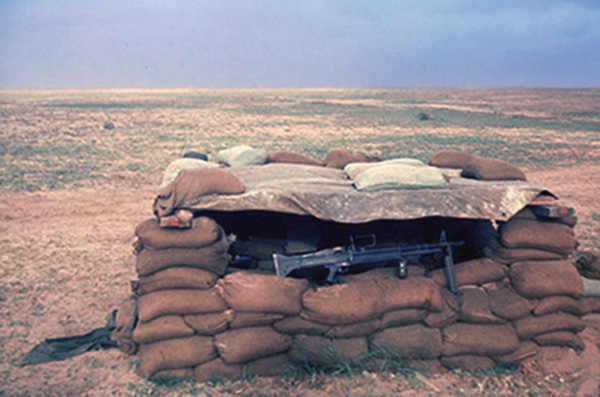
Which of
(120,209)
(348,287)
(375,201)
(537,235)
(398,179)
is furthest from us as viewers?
(120,209)

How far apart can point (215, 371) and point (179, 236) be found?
1.43 m

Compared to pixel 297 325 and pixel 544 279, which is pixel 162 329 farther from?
pixel 544 279

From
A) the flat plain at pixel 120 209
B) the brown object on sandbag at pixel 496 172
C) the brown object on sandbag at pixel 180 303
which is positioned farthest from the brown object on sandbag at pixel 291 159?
the brown object on sandbag at pixel 180 303

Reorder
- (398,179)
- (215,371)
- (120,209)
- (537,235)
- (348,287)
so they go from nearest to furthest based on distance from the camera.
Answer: (215,371)
(348,287)
(537,235)
(398,179)
(120,209)

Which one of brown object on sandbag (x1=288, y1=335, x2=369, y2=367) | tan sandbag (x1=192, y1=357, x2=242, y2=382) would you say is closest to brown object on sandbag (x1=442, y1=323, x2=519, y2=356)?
brown object on sandbag (x1=288, y1=335, x2=369, y2=367)

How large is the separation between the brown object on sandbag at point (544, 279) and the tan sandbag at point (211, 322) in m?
3.11

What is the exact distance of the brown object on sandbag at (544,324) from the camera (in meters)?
5.49

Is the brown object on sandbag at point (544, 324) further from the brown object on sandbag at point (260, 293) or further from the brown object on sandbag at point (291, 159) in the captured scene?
the brown object on sandbag at point (291, 159)

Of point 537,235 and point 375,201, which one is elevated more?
point 375,201

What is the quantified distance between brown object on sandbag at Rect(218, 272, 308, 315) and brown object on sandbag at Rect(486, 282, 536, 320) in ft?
6.99

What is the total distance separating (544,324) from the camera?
5.52 meters

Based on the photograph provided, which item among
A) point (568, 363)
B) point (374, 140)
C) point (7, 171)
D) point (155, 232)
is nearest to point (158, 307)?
point (155, 232)

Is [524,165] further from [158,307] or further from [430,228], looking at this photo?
[158,307]

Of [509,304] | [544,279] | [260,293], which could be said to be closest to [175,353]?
[260,293]
